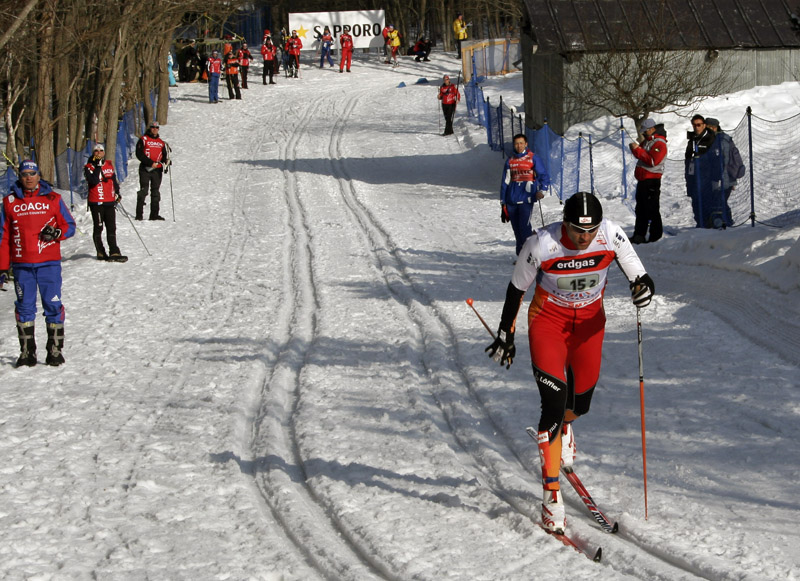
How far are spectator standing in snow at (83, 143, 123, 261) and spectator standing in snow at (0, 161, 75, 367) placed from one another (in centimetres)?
523

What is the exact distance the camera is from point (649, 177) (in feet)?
45.6

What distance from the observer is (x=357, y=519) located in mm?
6035

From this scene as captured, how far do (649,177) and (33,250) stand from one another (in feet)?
27.3

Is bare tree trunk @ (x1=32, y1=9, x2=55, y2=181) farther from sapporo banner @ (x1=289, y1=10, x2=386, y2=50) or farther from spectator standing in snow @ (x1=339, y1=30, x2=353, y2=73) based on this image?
sapporo banner @ (x1=289, y1=10, x2=386, y2=50)

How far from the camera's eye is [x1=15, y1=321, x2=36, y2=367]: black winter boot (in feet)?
32.6

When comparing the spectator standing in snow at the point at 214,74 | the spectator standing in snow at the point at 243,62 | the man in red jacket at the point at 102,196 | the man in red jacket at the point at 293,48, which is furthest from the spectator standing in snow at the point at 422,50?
the man in red jacket at the point at 102,196

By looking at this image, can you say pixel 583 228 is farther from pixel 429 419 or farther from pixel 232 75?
pixel 232 75

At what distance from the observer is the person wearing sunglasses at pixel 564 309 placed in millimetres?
6027

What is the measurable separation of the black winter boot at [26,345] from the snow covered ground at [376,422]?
0.49 feet

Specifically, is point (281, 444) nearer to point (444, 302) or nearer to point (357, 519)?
point (357, 519)

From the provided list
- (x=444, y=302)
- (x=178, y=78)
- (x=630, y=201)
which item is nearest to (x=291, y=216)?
(x=630, y=201)

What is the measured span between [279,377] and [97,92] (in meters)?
20.0

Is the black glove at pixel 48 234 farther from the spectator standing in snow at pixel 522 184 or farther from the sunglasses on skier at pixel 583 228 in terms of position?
the spectator standing in snow at pixel 522 184

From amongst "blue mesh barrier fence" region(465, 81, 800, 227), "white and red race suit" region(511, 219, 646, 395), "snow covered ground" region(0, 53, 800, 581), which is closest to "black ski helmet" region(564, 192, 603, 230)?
"white and red race suit" region(511, 219, 646, 395)
